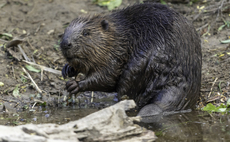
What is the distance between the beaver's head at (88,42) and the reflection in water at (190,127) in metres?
1.16

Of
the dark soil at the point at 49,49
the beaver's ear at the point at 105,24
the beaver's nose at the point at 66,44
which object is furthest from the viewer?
the dark soil at the point at 49,49

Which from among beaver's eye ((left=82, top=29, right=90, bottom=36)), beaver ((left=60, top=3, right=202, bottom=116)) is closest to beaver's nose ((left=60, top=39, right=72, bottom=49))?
beaver ((left=60, top=3, right=202, bottom=116))

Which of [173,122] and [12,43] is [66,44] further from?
[12,43]

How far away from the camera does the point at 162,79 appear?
4.36m

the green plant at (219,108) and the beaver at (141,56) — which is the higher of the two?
the beaver at (141,56)

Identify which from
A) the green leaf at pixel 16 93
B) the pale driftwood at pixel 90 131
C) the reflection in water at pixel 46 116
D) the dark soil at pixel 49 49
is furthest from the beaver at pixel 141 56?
the pale driftwood at pixel 90 131

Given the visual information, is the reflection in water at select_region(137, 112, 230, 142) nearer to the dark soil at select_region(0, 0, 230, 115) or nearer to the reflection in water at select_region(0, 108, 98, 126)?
the dark soil at select_region(0, 0, 230, 115)

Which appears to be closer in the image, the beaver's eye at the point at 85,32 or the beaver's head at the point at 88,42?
the beaver's head at the point at 88,42

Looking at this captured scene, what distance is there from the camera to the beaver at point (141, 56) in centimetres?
433

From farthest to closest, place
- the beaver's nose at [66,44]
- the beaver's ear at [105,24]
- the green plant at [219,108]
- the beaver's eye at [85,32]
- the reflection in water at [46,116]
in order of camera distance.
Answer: the beaver's ear at [105,24]
the beaver's eye at [85,32]
the green plant at [219,108]
the beaver's nose at [66,44]
the reflection in water at [46,116]

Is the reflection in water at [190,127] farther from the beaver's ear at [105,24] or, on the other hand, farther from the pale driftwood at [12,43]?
the pale driftwood at [12,43]

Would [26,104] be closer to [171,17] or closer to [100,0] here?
[171,17]

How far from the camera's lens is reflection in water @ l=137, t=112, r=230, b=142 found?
3277 millimetres

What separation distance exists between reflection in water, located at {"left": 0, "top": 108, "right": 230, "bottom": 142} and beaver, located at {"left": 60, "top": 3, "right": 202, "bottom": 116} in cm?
25
